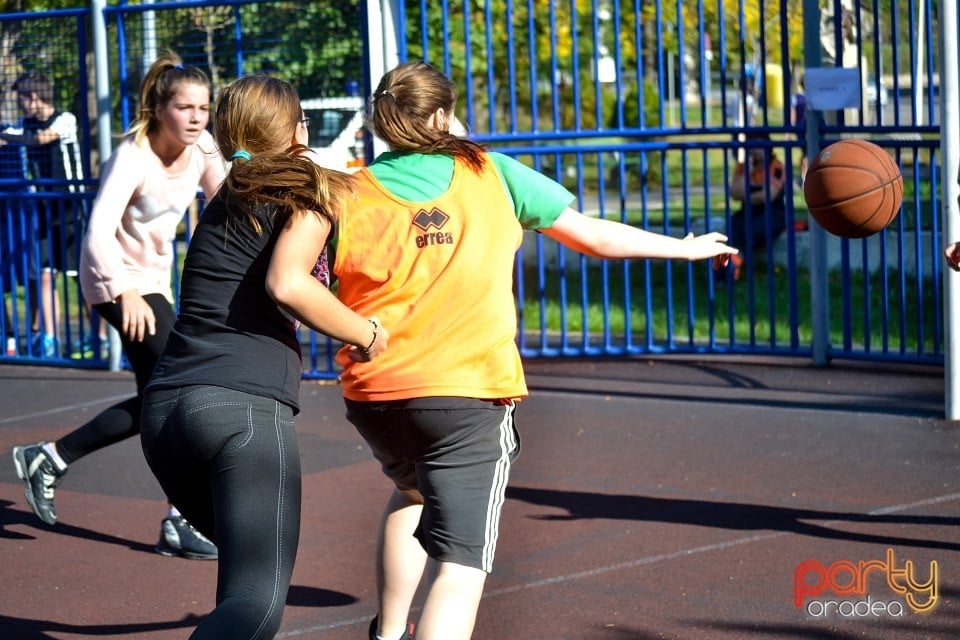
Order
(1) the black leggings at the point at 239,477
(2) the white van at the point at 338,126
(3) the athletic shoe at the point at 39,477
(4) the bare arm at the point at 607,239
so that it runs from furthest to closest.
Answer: (2) the white van at the point at 338,126
(3) the athletic shoe at the point at 39,477
(4) the bare arm at the point at 607,239
(1) the black leggings at the point at 239,477

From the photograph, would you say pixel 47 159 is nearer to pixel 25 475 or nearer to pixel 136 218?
pixel 25 475

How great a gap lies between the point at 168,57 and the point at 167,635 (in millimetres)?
2224

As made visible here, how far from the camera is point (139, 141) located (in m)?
5.07

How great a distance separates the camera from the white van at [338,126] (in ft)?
28.8

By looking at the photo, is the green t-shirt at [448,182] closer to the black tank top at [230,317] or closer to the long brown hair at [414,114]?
the long brown hair at [414,114]

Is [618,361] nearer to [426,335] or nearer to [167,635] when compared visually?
[167,635]

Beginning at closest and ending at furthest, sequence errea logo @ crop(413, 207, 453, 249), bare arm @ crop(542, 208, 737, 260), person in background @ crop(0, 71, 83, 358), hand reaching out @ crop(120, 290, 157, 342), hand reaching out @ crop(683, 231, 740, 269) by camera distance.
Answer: errea logo @ crop(413, 207, 453, 249)
bare arm @ crop(542, 208, 737, 260)
hand reaching out @ crop(683, 231, 740, 269)
hand reaching out @ crop(120, 290, 157, 342)
person in background @ crop(0, 71, 83, 358)

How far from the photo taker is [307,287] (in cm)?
316

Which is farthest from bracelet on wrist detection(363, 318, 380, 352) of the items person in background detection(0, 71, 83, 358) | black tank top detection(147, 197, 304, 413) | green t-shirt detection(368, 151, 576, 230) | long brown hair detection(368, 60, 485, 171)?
person in background detection(0, 71, 83, 358)

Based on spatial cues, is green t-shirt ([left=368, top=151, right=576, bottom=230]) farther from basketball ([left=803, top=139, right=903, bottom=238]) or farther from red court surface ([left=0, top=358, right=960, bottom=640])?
basketball ([left=803, top=139, right=903, bottom=238])

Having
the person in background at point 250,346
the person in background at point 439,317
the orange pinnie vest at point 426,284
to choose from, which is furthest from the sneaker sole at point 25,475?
the orange pinnie vest at point 426,284

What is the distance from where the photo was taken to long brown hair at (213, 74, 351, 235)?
3.20 meters

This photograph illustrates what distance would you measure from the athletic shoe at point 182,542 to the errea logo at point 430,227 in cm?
229

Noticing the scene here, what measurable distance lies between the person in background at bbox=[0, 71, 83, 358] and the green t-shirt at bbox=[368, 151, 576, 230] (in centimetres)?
629
